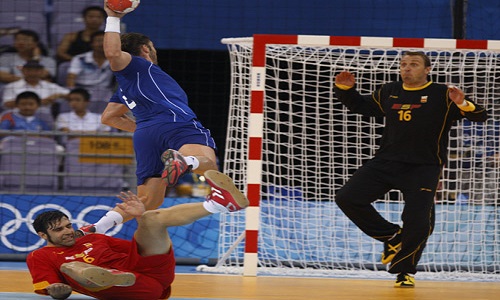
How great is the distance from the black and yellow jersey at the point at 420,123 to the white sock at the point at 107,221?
2607 mm

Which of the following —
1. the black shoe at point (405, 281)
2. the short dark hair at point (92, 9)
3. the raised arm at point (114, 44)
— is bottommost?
the black shoe at point (405, 281)

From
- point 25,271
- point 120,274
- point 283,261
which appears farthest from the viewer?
point 283,261

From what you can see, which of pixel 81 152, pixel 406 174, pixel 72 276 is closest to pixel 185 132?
pixel 72 276

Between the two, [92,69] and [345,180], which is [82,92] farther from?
[345,180]

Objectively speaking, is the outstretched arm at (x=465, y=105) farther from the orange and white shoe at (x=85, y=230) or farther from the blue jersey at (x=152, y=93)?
the orange and white shoe at (x=85, y=230)

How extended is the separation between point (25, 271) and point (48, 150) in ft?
11.3

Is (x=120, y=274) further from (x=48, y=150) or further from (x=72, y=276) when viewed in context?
(x=48, y=150)

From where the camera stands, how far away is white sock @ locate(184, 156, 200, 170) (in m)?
6.38

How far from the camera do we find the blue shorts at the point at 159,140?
6910mm

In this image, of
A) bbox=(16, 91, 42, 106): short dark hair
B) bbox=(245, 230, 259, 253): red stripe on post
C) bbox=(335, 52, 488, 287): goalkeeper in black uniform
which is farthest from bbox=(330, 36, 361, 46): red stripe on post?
bbox=(16, 91, 42, 106): short dark hair

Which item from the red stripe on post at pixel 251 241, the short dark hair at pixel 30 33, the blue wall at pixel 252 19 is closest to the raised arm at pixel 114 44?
the red stripe on post at pixel 251 241

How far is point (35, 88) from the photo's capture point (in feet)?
41.1

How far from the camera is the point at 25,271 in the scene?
28.6 ft

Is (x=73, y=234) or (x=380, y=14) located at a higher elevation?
(x=380, y=14)
